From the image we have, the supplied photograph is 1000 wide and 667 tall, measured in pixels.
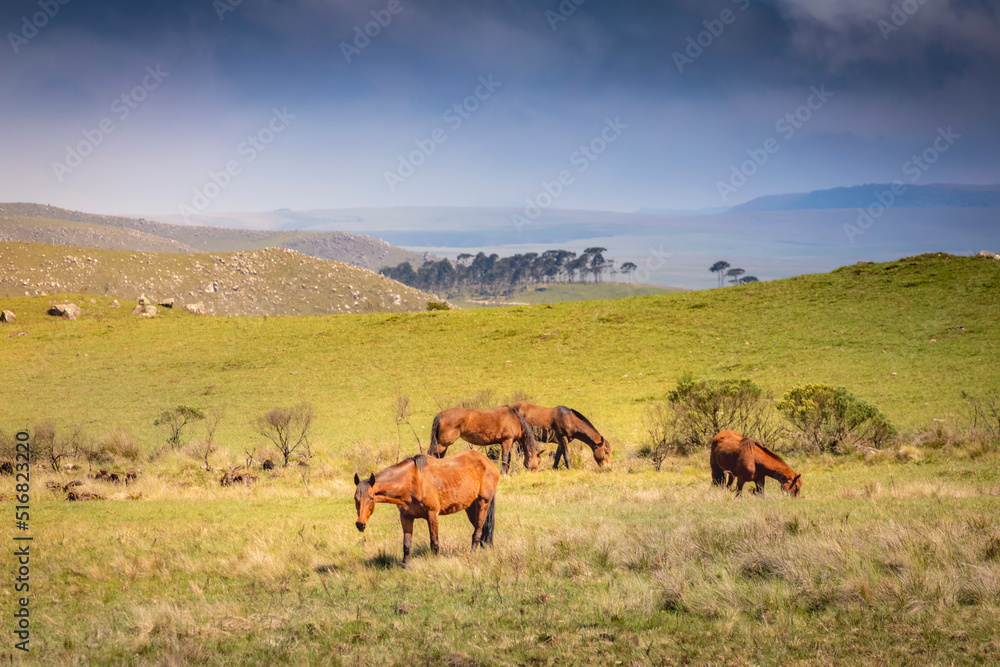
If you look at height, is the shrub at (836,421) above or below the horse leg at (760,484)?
above

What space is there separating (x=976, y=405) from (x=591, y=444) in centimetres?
1406

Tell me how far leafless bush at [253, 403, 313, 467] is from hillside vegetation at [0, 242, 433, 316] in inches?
3096

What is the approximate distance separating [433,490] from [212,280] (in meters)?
146

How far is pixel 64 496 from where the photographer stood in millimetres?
14914

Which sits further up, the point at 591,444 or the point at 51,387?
the point at 591,444

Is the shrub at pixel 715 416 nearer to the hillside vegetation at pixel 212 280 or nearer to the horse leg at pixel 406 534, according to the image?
the horse leg at pixel 406 534

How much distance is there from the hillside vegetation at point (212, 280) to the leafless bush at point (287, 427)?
258 feet

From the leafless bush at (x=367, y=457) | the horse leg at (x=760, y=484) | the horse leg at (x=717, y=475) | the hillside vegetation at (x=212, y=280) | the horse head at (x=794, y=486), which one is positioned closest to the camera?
the horse head at (x=794, y=486)

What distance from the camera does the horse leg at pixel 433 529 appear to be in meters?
8.55

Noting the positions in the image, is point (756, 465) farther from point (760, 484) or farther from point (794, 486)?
point (794, 486)

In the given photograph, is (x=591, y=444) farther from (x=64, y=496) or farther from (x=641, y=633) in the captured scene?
(x=64, y=496)

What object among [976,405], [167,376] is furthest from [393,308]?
[976,405]

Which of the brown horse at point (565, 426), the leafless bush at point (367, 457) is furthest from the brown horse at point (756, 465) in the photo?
the leafless bush at point (367, 457)

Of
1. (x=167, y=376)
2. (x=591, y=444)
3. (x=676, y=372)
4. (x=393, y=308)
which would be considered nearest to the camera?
(x=591, y=444)
